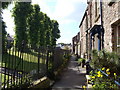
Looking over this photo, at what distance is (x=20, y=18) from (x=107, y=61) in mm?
13596

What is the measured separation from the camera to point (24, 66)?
173 inches

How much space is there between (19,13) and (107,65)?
1390cm

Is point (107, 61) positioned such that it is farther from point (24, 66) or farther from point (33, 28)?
point (33, 28)

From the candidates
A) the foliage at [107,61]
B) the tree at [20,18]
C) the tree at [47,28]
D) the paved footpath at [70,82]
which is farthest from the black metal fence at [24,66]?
the tree at [47,28]

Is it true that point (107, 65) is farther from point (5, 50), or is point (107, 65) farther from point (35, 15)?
point (35, 15)

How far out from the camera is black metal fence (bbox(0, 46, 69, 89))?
370 cm

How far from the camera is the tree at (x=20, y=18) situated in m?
15.8

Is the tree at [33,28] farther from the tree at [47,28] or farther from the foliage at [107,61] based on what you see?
the foliage at [107,61]

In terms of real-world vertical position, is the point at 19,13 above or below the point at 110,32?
above

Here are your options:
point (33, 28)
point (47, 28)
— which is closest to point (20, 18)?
point (33, 28)

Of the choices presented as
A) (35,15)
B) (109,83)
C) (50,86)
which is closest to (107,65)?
(109,83)

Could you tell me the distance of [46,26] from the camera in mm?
25172

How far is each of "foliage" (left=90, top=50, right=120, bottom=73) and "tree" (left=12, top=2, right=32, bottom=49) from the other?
40.8 ft

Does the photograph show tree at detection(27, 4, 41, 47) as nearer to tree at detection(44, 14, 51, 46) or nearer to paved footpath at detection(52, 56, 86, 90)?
tree at detection(44, 14, 51, 46)
